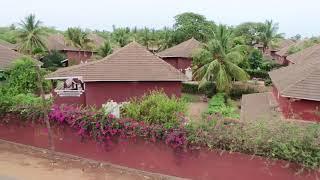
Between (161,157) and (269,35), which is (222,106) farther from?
(269,35)

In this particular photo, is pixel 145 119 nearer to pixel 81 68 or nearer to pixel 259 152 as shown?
pixel 259 152

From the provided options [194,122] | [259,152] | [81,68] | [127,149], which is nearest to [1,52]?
[81,68]

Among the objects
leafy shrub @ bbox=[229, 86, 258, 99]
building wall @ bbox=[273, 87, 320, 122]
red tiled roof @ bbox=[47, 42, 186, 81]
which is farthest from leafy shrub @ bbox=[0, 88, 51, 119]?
leafy shrub @ bbox=[229, 86, 258, 99]

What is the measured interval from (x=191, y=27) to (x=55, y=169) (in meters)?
44.9

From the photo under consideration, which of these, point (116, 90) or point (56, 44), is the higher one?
point (56, 44)

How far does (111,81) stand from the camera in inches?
921

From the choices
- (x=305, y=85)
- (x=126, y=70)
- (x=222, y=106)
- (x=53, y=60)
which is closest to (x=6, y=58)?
(x=126, y=70)

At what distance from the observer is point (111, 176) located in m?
14.7

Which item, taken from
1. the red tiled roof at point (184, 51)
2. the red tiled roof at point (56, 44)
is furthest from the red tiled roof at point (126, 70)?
the red tiled roof at point (56, 44)

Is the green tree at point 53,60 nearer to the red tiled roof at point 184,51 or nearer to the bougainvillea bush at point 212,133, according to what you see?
the red tiled roof at point 184,51

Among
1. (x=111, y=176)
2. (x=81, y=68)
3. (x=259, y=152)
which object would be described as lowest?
(x=111, y=176)

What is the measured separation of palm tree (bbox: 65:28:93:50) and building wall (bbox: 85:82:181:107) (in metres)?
37.5

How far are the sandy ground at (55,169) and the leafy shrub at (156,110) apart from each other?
2.01 metres

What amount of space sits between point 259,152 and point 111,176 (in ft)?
17.3
